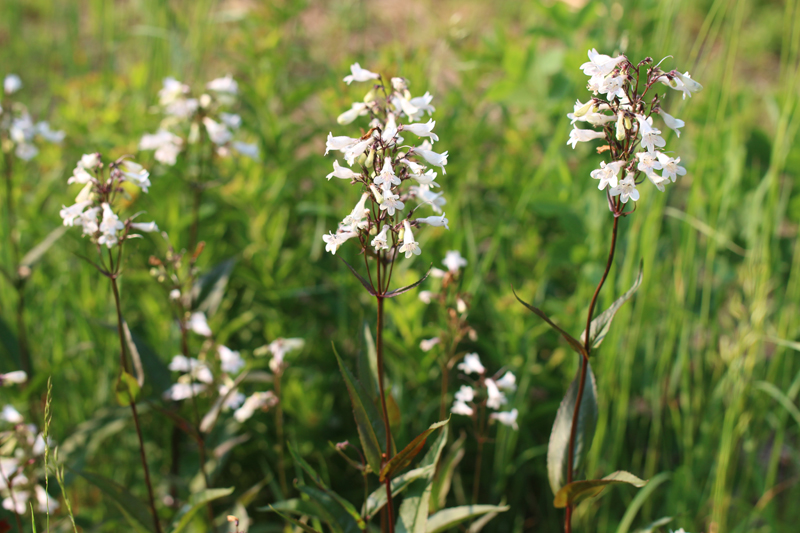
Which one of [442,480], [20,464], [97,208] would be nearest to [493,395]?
[442,480]

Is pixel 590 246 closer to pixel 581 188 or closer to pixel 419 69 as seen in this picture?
pixel 581 188

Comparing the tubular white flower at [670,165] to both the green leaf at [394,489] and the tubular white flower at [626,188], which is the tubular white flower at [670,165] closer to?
the tubular white flower at [626,188]

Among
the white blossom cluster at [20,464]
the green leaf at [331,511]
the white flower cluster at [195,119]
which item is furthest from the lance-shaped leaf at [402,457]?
the white flower cluster at [195,119]

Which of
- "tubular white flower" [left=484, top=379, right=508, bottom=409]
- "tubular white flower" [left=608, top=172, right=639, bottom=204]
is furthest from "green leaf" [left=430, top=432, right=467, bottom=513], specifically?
"tubular white flower" [left=608, top=172, right=639, bottom=204]

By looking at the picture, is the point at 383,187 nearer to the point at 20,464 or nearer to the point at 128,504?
the point at 128,504

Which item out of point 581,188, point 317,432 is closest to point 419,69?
point 581,188
